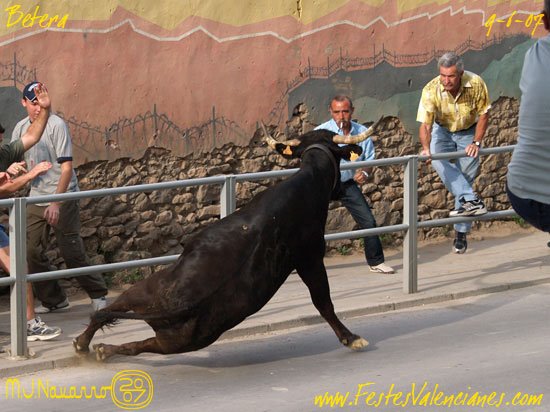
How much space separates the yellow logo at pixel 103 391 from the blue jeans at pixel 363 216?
157 inches

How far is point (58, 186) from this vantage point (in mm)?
10406

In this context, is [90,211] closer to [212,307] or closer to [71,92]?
[71,92]

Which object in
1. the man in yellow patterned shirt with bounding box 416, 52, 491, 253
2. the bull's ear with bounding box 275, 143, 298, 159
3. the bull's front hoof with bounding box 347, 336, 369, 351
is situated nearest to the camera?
the bull's front hoof with bounding box 347, 336, 369, 351

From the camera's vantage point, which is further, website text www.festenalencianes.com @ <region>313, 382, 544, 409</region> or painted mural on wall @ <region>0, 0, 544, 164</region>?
painted mural on wall @ <region>0, 0, 544, 164</region>

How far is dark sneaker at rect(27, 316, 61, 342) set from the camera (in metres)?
9.66

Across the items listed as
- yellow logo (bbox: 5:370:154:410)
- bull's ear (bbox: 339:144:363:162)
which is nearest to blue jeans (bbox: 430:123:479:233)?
bull's ear (bbox: 339:144:363:162)

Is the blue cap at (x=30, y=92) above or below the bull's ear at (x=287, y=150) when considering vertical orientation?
above

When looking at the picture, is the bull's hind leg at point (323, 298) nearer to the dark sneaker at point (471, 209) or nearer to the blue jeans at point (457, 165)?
the dark sneaker at point (471, 209)

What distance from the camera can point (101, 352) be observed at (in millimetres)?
8906

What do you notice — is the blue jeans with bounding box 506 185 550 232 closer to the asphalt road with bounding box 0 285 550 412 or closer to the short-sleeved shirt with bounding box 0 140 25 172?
the asphalt road with bounding box 0 285 550 412

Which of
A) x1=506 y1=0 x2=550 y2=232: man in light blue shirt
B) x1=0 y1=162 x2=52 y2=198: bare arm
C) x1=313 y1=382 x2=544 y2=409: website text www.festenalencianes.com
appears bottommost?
x1=313 y1=382 x2=544 y2=409: website text www.festenalencianes.com

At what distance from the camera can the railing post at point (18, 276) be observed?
355 inches

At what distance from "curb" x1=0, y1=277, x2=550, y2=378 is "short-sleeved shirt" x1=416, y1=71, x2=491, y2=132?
180 cm

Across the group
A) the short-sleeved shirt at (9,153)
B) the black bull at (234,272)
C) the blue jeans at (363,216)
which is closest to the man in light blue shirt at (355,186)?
the blue jeans at (363,216)
